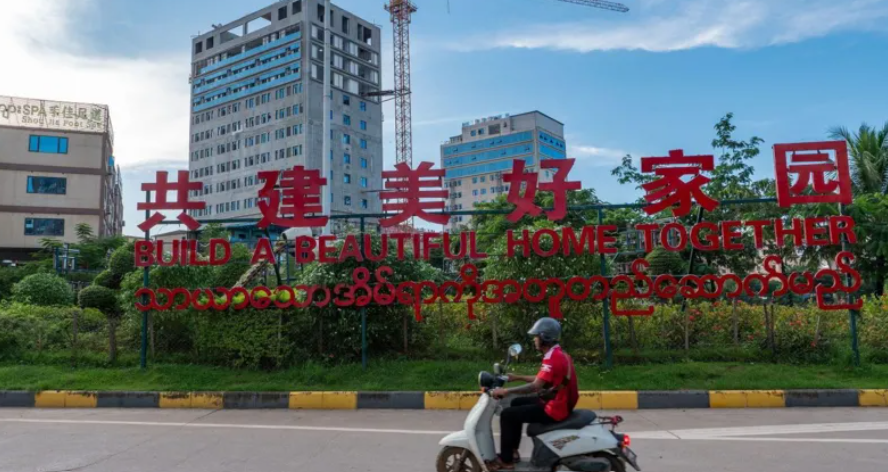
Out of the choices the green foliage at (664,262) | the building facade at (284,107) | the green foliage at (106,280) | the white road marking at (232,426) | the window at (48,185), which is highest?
the building facade at (284,107)

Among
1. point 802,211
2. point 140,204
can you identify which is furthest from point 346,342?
point 802,211

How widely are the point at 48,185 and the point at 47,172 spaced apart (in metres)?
0.78

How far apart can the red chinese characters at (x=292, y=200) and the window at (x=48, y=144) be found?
35147mm

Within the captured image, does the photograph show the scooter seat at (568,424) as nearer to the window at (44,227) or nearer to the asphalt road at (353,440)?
the asphalt road at (353,440)

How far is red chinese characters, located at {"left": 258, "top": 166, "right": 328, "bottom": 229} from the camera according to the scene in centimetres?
951

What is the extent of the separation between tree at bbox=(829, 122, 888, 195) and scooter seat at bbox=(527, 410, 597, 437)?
64.8ft

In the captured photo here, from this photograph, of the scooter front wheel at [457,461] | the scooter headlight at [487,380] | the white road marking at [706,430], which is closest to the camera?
the scooter headlight at [487,380]

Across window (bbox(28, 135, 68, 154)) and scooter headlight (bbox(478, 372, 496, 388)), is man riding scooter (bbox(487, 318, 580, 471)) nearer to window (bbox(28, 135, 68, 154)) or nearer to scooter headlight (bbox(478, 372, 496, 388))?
scooter headlight (bbox(478, 372, 496, 388))

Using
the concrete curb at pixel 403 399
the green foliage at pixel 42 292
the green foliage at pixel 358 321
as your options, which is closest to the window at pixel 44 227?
the green foliage at pixel 42 292

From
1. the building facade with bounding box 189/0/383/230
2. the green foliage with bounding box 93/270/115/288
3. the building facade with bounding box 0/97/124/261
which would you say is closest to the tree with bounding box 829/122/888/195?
the green foliage with bounding box 93/270/115/288

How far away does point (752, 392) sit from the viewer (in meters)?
7.86

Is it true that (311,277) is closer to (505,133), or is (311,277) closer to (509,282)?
(509,282)

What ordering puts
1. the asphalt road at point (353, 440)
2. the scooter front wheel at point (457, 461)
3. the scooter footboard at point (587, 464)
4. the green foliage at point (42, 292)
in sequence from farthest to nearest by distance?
the green foliage at point (42, 292) → the asphalt road at point (353, 440) → the scooter front wheel at point (457, 461) → the scooter footboard at point (587, 464)

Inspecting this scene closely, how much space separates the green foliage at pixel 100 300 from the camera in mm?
15852
